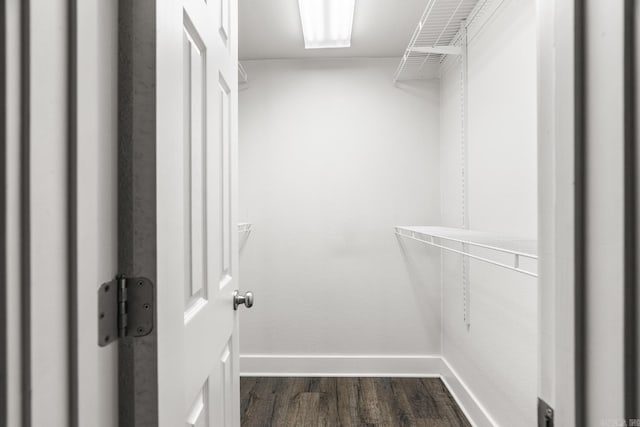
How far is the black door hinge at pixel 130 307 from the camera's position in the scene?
1.65 ft

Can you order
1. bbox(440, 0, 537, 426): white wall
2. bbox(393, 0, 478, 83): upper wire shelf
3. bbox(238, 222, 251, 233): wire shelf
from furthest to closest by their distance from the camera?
bbox(238, 222, 251, 233): wire shelf < bbox(393, 0, 478, 83): upper wire shelf < bbox(440, 0, 537, 426): white wall

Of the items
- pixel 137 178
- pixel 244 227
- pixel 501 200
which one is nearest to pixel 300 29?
pixel 244 227

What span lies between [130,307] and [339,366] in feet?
7.04

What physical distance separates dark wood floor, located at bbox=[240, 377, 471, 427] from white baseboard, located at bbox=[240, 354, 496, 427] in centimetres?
5

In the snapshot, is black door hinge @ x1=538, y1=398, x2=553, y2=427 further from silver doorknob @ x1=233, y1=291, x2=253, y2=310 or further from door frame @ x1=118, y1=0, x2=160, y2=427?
A: silver doorknob @ x1=233, y1=291, x2=253, y2=310

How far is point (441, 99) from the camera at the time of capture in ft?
7.95

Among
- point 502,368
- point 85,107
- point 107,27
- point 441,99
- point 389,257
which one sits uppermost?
point 441,99

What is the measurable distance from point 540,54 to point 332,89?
2.06 m

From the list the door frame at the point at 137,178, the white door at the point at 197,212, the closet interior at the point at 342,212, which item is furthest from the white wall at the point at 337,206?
the door frame at the point at 137,178

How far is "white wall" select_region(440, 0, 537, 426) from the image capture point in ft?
4.50

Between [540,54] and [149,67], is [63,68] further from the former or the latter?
[540,54]

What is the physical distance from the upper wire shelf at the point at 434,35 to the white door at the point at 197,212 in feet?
3.35

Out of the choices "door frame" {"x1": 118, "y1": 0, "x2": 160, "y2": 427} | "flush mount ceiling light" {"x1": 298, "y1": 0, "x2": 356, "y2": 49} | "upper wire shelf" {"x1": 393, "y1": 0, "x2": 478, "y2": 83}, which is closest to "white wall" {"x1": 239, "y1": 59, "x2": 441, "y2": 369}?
"upper wire shelf" {"x1": 393, "y1": 0, "x2": 478, "y2": 83}

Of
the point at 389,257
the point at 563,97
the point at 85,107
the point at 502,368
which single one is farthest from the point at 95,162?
the point at 389,257
